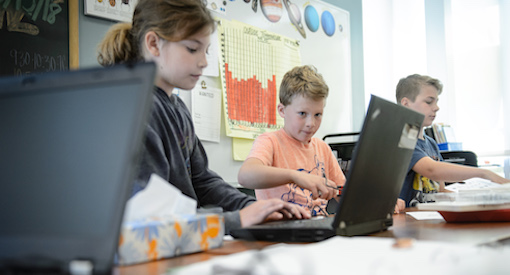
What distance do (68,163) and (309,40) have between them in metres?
2.59

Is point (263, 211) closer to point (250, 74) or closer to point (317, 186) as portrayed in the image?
point (317, 186)

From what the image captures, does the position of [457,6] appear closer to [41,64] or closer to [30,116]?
[41,64]

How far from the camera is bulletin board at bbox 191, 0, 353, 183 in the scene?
7.58ft

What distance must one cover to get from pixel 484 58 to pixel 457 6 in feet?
1.55

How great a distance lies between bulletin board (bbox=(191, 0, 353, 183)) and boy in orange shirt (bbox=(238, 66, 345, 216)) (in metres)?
0.57

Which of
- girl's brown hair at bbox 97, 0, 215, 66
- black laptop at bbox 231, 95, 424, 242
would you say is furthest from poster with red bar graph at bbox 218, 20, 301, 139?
black laptop at bbox 231, 95, 424, 242

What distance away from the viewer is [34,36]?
1.62 metres

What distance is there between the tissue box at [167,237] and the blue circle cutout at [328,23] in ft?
8.30

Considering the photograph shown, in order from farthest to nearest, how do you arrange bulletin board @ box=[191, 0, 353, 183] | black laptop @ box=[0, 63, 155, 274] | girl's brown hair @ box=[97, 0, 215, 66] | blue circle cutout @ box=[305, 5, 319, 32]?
blue circle cutout @ box=[305, 5, 319, 32] → bulletin board @ box=[191, 0, 353, 183] → girl's brown hair @ box=[97, 0, 215, 66] → black laptop @ box=[0, 63, 155, 274]

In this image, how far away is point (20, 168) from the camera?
0.48 m

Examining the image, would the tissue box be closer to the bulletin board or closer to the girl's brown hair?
the girl's brown hair

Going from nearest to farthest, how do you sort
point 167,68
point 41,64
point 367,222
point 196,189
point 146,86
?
point 146,86 → point 367,222 → point 167,68 → point 196,189 → point 41,64

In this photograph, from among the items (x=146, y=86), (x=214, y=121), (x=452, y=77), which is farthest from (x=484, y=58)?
(x=146, y=86)

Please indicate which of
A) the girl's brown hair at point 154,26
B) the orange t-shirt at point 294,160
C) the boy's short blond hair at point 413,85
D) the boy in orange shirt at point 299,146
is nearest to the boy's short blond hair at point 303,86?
the boy in orange shirt at point 299,146
